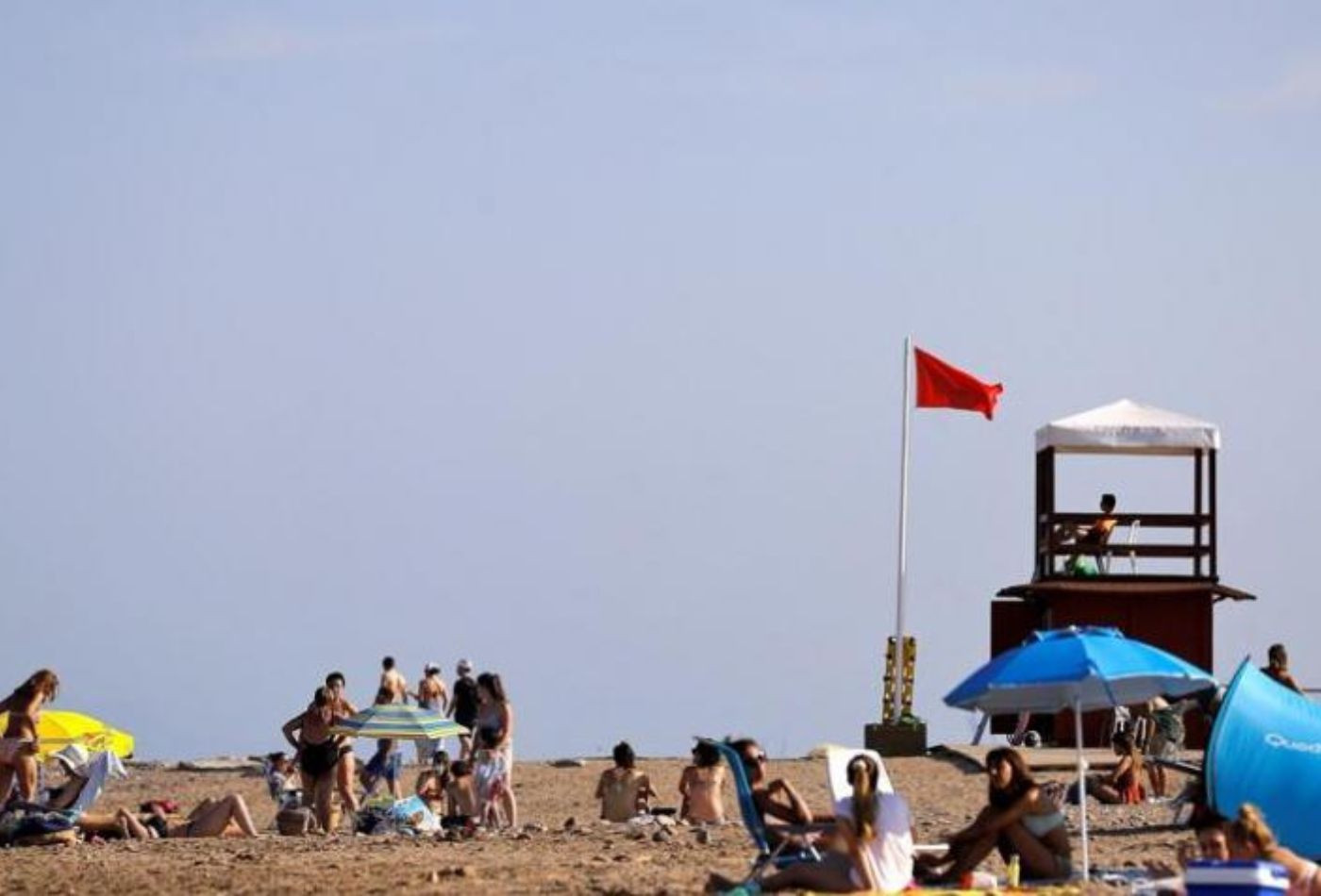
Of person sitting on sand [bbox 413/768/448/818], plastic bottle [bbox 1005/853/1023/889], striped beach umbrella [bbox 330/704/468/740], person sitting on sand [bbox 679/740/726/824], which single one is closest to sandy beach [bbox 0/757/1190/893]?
person sitting on sand [bbox 679/740/726/824]

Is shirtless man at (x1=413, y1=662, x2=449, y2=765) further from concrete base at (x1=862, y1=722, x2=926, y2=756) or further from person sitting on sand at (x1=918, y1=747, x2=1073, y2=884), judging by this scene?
person sitting on sand at (x1=918, y1=747, x2=1073, y2=884)

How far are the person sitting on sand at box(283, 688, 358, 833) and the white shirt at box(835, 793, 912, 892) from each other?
7800mm

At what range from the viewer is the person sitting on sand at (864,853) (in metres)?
15.3

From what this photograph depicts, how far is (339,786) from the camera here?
23.6 meters

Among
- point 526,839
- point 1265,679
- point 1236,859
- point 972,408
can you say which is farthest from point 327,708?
point 972,408

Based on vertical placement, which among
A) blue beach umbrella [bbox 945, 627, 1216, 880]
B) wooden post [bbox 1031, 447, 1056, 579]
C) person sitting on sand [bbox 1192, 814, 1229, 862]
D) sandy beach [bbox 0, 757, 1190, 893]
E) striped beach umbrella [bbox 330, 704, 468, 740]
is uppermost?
wooden post [bbox 1031, 447, 1056, 579]

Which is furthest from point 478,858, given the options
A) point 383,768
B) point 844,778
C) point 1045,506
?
point 1045,506

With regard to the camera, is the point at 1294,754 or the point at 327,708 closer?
the point at 1294,754

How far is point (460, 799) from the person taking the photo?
2244cm

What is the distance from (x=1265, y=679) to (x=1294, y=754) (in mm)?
962

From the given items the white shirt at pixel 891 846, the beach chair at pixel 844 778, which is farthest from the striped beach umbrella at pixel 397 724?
Answer: the white shirt at pixel 891 846

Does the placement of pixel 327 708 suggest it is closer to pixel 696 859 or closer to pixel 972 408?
pixel 696 859

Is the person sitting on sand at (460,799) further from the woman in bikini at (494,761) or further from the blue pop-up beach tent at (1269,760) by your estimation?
the blue pop-up beach tent at (1269,760)

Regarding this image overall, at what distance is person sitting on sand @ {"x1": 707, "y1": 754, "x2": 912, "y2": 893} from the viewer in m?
15.3
